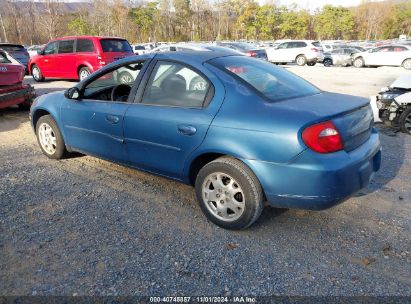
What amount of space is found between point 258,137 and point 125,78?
Result: 7.56 feet

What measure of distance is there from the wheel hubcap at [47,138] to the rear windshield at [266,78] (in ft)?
8.84

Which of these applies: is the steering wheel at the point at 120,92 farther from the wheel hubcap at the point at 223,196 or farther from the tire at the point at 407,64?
the tire at the point at 407,64

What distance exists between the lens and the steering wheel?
13.1 feet

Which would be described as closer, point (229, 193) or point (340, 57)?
point (229, 193)

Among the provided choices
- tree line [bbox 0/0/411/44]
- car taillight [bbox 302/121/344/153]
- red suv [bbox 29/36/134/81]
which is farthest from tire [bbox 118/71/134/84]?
tree line [bbox 0/0/411/44]

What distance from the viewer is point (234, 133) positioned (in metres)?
2.87

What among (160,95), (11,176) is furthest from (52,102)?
(160,95)

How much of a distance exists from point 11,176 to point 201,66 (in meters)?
2.86

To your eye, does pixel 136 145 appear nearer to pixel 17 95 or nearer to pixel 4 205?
pixel 4 205

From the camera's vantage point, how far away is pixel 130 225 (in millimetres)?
3266

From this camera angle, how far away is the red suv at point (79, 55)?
463 inches

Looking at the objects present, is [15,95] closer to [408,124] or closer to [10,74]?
[10,74]

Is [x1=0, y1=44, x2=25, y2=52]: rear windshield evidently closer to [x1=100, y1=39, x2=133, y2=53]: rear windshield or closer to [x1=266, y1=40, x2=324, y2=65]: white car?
[x1=100, y1=39, x2=133, y2=53]: rear windshield

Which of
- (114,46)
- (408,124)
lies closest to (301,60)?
(114,46)
